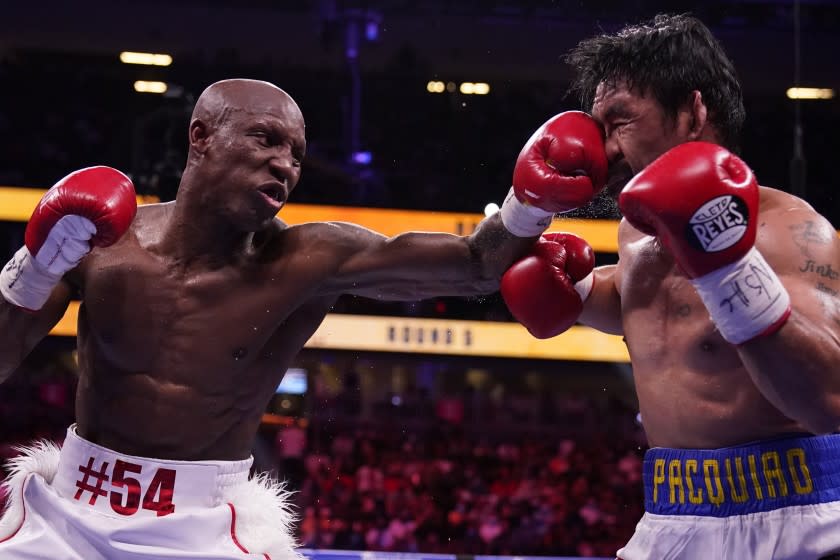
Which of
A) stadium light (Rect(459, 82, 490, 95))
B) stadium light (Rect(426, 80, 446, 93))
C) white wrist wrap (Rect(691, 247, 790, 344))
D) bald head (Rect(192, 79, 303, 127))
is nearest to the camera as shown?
white wrist wrap (Rect(691, 247, 790, 344))

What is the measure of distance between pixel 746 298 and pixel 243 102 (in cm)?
139

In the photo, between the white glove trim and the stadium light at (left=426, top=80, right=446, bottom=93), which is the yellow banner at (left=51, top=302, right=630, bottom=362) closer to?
the stadium light at (left=426, top=80, right=446, bottom=93)

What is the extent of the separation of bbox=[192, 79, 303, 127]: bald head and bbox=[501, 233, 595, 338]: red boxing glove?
704 millimetres

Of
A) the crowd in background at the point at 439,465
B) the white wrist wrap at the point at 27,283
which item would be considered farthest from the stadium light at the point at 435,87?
the white wrist wrap at the point at 27,283

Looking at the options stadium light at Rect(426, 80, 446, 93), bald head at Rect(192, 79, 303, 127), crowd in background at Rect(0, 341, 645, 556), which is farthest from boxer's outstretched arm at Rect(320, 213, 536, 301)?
stadium light at Rect(426, 80, 446, 93)

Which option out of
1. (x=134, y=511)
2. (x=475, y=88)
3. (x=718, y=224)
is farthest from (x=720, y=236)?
(x=475, y=88)

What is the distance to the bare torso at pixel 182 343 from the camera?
7.52ft

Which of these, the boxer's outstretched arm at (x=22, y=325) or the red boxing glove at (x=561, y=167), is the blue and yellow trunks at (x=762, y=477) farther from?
the boxer's outstretched arm at (x=22, y=325)

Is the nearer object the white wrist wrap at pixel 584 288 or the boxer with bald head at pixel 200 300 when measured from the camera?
the boxer with bald head at pixel 200 300

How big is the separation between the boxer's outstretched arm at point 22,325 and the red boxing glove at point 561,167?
3.96 feet

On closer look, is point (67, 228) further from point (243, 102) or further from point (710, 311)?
point (710, 311)

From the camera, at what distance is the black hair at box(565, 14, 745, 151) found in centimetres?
207

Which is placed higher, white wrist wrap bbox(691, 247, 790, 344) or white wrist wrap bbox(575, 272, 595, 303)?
white wrist wrap bbox(691, 247, 790, 344)

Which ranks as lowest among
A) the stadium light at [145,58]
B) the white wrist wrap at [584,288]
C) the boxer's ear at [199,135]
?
the stadium light at [145,58]
